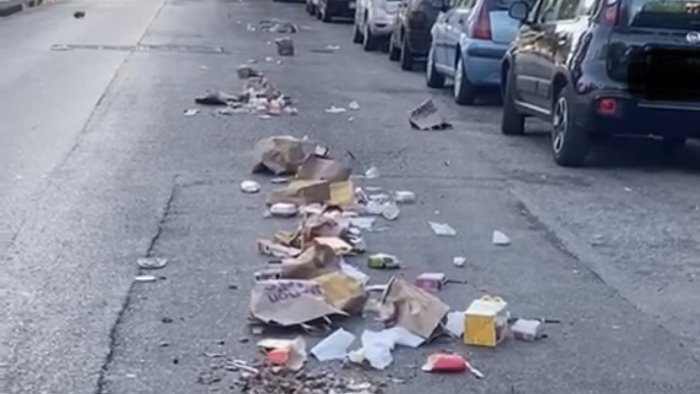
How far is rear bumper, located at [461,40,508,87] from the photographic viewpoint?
17656 mm

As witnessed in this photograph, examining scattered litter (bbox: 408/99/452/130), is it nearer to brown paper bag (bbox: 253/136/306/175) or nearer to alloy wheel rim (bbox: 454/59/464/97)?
alloy wheel rim (bbox: 454/59/464/97)

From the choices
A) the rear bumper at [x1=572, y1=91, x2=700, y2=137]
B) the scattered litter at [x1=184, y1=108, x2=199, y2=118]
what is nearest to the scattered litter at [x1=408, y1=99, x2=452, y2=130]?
the scattered litter at [x1=184, y1=108, x2=199, y2=118]

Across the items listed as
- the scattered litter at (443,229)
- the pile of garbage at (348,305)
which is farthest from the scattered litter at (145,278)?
the scattered litter at (443,229)

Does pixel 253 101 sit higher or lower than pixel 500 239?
lower

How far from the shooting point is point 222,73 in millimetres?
21984

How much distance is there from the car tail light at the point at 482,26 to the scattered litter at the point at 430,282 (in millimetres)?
9391

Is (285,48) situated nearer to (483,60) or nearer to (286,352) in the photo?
(483,60)

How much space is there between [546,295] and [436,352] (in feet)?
4.42

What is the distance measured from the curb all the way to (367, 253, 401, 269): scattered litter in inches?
1168

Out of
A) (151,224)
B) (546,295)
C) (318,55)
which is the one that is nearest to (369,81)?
(318,55)

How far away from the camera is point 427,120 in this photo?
15906 mm

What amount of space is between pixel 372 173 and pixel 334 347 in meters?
5.39

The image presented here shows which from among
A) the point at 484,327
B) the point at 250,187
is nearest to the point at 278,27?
the point at 250,187

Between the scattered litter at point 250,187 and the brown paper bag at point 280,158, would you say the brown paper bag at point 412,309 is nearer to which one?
the scattered litter at point 250,187
